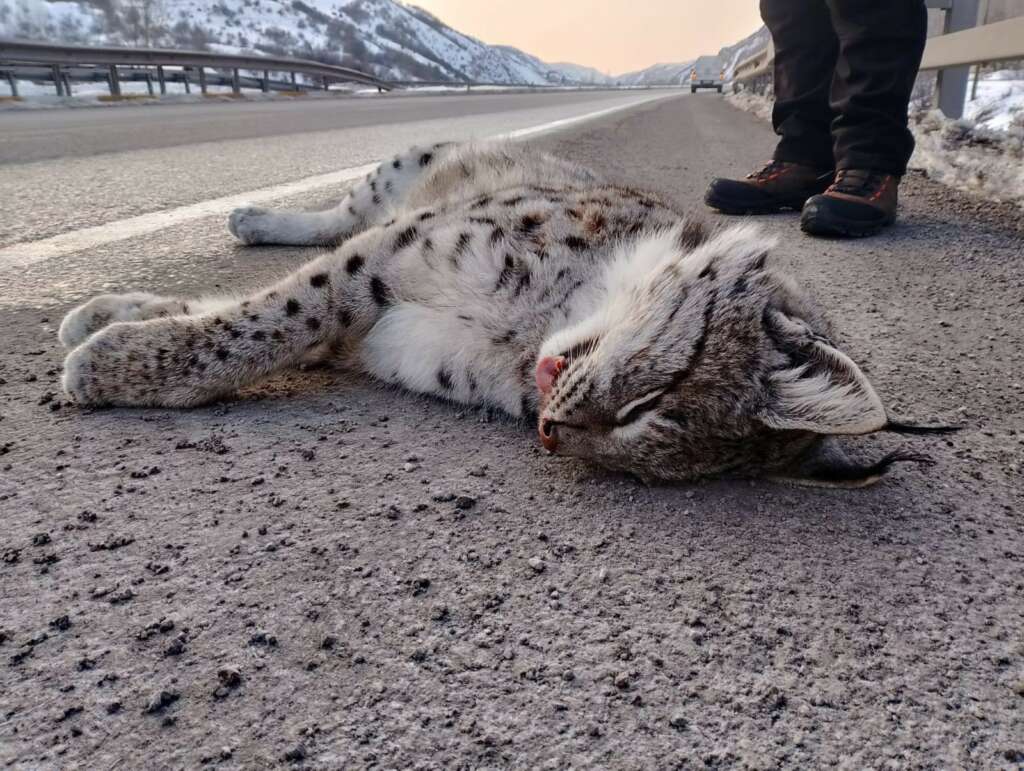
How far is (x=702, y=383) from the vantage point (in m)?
2.31

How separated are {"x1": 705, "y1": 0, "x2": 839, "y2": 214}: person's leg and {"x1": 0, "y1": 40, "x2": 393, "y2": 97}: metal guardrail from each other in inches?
640

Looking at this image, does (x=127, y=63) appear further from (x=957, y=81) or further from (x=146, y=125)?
(x=957, y=81)

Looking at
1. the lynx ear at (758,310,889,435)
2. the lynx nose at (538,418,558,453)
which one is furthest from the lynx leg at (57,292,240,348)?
the lynx ear at (758,310,889,435)

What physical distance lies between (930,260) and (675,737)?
3730mm

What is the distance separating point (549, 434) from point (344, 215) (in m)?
2.98

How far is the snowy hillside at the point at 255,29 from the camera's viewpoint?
83250 millimetres

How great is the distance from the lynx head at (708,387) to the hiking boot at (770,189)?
134 inches

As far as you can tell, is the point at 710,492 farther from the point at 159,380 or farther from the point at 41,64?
the point at 41,64

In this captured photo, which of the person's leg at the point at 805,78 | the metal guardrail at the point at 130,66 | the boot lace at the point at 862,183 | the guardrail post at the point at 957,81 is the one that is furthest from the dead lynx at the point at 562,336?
the metal guardrail at the point at 130,66

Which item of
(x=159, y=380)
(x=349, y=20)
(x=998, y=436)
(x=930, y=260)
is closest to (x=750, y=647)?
(x=998, y=436)

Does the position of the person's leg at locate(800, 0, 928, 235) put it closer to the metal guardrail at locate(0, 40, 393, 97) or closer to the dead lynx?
the dead lynx

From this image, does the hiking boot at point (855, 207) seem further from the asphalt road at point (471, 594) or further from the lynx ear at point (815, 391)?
the lynx ear at point (815, 391)

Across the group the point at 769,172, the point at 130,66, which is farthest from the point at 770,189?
the point at 130,66

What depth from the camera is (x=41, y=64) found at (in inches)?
696
